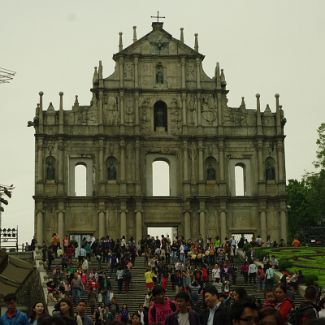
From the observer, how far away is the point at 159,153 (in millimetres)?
55719

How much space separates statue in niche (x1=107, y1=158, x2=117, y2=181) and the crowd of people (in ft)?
15.1

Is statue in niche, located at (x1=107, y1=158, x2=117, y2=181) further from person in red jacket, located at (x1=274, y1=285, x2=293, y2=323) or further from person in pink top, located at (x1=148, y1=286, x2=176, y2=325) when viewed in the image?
person in red jacket, located at (x1=274, y1=285, x2=293, y2=323)

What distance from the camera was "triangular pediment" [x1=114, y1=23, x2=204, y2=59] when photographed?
56.7 metres

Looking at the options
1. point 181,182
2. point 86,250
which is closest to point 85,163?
point 181,182

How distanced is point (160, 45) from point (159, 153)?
289 inches

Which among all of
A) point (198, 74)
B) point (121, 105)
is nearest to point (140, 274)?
point (121, 105)

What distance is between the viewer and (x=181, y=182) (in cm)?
5506

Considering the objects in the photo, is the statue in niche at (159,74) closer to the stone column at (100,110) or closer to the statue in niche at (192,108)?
the statue in niche at (192,108)

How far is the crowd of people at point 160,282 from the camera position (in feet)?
45.4

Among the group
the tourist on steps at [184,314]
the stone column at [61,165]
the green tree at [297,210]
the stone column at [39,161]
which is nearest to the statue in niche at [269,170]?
the stone column at [61,165]

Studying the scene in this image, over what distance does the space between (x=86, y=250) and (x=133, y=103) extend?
48.9ft

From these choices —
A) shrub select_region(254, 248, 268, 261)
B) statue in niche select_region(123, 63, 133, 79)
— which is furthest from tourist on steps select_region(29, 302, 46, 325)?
statue in niche select_region(123, 63, 133, 79)

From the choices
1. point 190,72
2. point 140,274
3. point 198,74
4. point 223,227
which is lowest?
point 140,274

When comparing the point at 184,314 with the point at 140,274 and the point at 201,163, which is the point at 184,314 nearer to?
the point at 140,274
